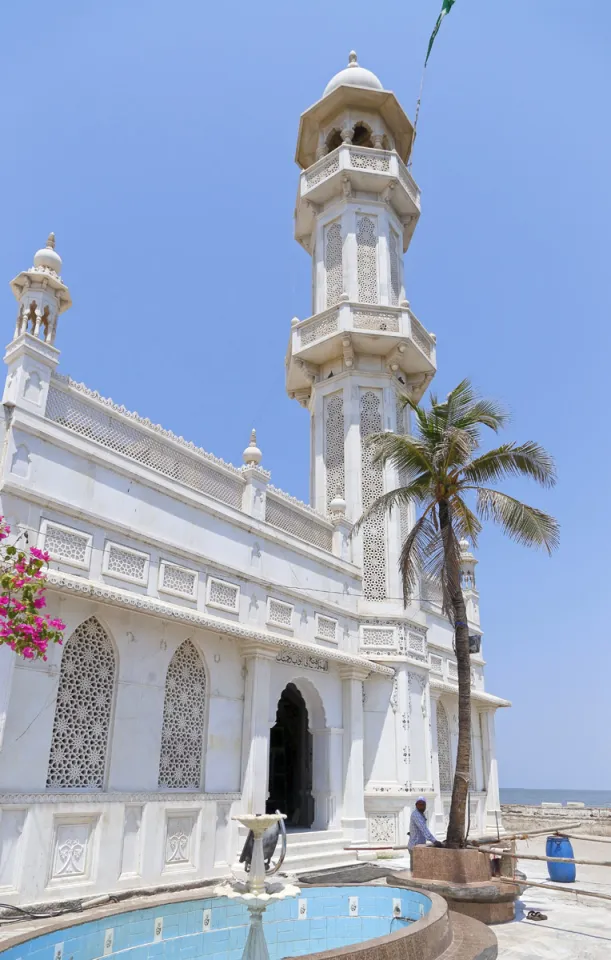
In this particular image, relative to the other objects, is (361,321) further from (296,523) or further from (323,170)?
(296,523)

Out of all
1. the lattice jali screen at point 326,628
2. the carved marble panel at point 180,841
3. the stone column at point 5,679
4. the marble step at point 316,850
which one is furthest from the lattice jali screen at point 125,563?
the marble step at point 316,850

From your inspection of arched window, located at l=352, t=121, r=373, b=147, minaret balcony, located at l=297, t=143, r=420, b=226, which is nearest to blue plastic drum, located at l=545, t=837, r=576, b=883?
minaret balcony, located at l=297, t=143, r=420, b=226

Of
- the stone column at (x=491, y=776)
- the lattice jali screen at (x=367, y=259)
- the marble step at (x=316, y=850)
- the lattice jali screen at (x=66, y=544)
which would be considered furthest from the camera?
the stone column at (x=491, y=776)

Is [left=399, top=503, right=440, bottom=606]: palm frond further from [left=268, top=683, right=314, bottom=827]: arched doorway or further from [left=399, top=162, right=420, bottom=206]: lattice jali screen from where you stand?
[left=399, top=162, right=420, bottom=206]: lattice jali screen

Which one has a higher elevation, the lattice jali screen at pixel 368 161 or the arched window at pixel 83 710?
the lattice jali screen at pixel 368 161

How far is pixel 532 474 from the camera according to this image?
10445 millimetres

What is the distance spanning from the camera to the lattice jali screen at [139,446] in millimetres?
9336

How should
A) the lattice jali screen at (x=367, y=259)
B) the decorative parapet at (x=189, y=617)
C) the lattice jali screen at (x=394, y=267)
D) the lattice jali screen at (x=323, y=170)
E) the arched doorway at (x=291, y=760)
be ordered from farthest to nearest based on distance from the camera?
1. the lattice jali screen at (x=323, y=170)
2. the lattice jali screen at (x=394, y=267)
3. the lattice jali screen at (x=367, y=259)
4. the arched doorway at (x=291, y=760)
5. the decorative parapet at (x=189, y=617)

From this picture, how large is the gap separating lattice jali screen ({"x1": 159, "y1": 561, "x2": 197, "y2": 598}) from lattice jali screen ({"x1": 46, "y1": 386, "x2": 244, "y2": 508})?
4.27ft

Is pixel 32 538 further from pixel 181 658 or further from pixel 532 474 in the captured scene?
pixel 532 474

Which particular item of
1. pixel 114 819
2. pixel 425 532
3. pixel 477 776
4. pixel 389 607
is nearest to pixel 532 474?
pixel 425 532

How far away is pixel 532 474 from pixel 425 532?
1756 mm

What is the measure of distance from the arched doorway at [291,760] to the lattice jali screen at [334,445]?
13.8 feet

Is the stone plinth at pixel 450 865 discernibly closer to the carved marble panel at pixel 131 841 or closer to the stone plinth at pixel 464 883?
the stone plinth at pixel 464 883
